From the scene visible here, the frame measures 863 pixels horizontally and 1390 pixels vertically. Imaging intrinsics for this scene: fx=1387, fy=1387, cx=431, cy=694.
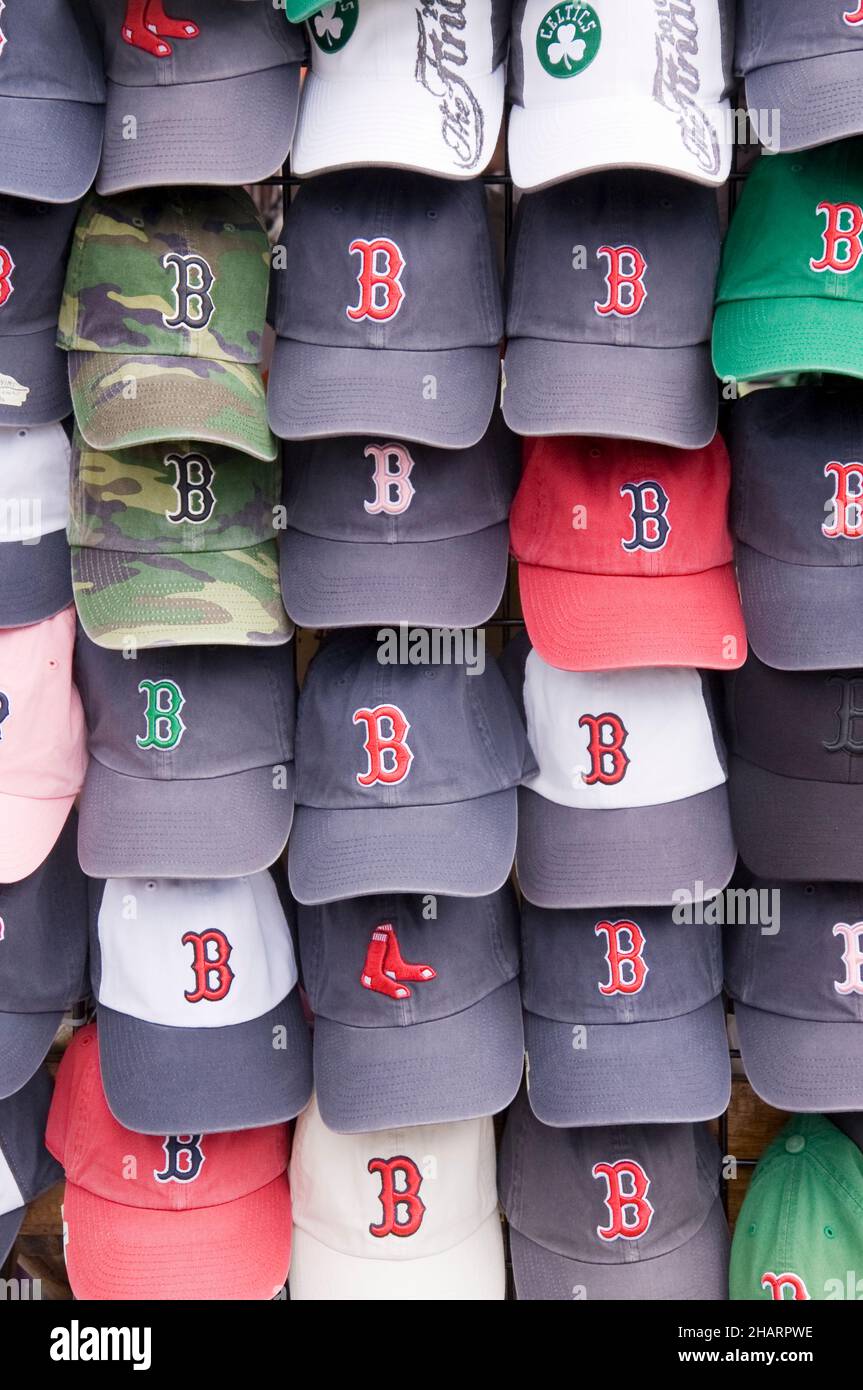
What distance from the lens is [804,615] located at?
68.4 inches

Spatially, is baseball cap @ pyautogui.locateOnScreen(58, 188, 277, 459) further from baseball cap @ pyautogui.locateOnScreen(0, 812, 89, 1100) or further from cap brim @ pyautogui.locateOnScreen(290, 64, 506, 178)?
baseball cap @ pyautogui.locateOnScreen(0, 812, 89, 1100)

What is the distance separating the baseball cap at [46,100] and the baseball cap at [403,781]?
0.69m

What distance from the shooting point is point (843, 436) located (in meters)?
1.73

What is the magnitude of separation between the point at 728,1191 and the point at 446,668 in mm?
980

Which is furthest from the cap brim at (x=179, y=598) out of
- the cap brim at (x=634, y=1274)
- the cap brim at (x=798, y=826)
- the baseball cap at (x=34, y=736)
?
the cap brim at (x=634, y=1274)

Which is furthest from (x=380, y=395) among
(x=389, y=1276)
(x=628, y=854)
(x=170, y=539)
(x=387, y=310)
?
(x=389, y=1276)

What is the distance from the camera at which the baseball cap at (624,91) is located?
1.59 m

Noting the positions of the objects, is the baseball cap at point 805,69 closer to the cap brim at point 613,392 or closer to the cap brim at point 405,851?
the cap brim at point 613,392

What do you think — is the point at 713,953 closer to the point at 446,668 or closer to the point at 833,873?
the point at 833,873

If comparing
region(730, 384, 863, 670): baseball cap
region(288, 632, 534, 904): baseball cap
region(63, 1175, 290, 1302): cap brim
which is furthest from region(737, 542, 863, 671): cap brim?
region(63, 1175, 290, 1302): cap brim

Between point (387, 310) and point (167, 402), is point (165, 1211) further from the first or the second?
point (387, 310)

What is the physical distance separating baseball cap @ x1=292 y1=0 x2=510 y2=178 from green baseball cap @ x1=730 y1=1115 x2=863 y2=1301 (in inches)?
55.3

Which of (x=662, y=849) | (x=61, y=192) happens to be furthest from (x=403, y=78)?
(x=662, y=849)

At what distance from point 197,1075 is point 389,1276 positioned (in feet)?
1.31
